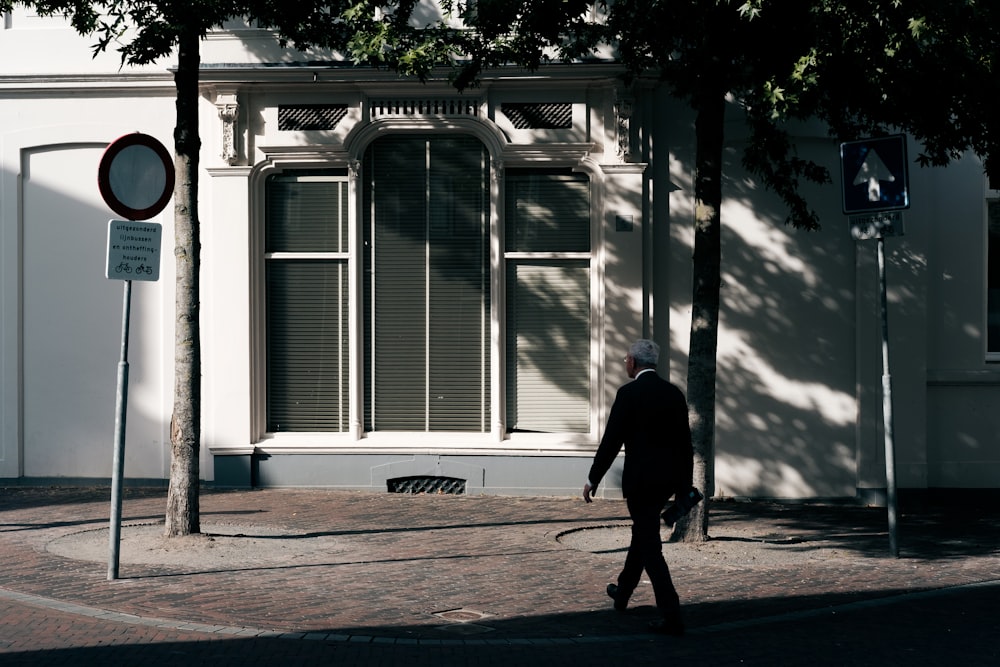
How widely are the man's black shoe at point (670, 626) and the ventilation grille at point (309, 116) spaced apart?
7.55m

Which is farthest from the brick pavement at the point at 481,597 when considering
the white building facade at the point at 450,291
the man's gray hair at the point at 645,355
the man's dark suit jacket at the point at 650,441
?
the man's gray hair at the point at 645,355

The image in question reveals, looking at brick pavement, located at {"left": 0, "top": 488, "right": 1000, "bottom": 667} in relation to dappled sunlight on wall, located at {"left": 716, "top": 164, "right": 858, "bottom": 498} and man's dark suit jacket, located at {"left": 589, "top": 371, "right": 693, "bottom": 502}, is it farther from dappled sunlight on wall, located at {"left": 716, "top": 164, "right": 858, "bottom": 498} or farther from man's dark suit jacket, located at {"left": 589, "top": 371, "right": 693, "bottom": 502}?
dappled sunlight on wall, located at {"left": 716, "top": 164, "right": 858, "bottom": 498}

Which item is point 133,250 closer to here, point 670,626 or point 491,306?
point 670,626

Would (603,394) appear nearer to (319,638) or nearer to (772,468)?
(772,468)

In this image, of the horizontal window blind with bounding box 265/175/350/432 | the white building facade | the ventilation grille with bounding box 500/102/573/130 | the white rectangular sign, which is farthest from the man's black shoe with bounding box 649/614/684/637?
the ventilation grille with bounding box 500/102/573/130

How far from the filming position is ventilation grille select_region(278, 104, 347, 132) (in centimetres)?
1288

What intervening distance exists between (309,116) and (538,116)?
246 centimetres

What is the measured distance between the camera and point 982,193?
13.1m

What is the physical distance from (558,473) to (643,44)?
4628mm

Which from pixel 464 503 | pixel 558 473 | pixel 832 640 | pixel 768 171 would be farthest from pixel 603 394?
pixel 832 640

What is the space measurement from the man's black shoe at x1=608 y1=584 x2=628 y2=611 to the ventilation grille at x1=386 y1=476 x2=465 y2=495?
17.3 feet

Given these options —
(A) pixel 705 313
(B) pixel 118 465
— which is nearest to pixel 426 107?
(A) pixel 705 313

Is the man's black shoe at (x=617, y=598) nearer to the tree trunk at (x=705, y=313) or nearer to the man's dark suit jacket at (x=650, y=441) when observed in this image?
the man's dark suit jacket at (x=650, y=441)

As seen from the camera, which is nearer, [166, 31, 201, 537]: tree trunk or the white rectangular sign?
the white rectangular sign
